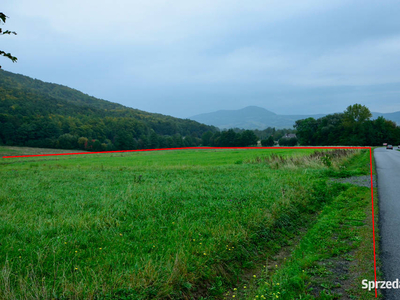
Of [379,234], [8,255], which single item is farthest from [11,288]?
[379,234]

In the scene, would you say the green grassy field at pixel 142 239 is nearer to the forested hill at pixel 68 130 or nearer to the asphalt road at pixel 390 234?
the asphalt road at pixel 390 234

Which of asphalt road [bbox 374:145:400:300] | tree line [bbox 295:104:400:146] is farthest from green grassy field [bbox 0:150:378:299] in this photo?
tree line [bbox 295:104:400:146]

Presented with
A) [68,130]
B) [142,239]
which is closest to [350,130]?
[68,130]

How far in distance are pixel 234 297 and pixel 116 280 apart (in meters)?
2.02

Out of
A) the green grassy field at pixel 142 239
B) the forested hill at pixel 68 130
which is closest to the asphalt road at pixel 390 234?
the green grassy field at pixel 142 239

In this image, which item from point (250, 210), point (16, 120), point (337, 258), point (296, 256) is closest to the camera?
point (337, 258)

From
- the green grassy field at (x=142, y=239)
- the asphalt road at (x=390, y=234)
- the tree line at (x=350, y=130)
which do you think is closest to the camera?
the green grassy field at (x=142, y=239)

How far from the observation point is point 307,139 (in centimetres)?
10912

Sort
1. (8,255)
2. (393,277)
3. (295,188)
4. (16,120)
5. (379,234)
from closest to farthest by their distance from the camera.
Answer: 1. (393,277)
2. (8,255)
3. (379,234)
4. (295,188)
5. (16,120)

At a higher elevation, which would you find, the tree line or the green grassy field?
the tree line

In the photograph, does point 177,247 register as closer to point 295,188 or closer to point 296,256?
point 296,256

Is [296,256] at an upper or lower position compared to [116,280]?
lower

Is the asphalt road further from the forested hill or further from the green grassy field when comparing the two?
the forested hill

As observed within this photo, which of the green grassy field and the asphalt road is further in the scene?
the asphalt road
